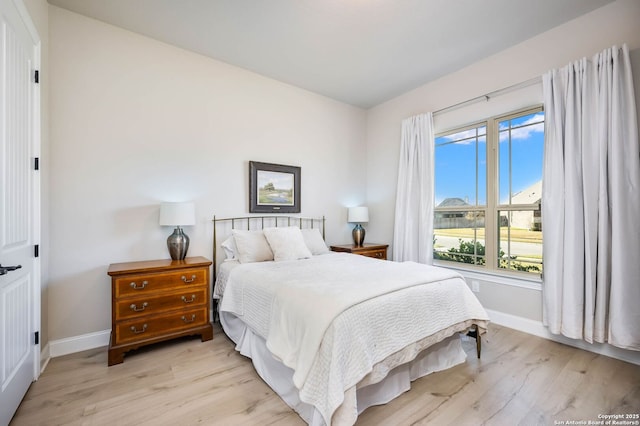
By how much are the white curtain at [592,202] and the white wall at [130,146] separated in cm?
304

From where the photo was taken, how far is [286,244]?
10.1ft

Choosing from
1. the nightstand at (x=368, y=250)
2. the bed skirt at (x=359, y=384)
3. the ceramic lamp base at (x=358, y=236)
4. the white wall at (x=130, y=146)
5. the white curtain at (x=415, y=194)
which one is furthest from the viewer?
the ceramic lamp base at (x=358, y=236)

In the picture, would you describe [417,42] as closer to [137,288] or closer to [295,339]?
[295,339]

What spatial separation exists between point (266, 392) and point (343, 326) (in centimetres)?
90

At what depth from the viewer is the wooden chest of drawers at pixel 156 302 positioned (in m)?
2.29

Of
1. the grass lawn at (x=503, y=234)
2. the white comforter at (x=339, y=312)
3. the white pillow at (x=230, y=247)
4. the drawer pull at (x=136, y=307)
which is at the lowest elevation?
the drawer pull at (x=136, y=307)

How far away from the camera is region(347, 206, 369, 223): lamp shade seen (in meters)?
4.29

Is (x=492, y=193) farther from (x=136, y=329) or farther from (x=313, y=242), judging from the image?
(x=136, y=329)

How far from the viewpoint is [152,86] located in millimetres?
2893

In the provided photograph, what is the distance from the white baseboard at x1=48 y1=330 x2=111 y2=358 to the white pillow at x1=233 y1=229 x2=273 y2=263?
1.41m

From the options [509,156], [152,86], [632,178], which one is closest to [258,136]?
[152,86]

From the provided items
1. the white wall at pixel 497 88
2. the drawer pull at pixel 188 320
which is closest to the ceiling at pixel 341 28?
the white wall at pixel 497 88

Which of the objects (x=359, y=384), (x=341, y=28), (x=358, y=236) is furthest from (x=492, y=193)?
(x=359, y=384)

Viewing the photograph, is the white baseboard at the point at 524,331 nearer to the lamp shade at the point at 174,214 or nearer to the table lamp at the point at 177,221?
the table lamp at the point at 177,221
